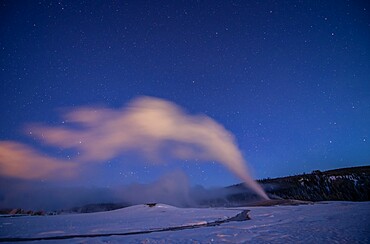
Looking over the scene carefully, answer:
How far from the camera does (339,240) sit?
612 centimetres

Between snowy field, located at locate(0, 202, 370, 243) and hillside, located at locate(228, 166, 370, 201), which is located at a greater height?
hillside, located at locate(228, 166, 370, 201)

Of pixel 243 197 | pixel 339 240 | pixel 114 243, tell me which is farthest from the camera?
pixel 243 197

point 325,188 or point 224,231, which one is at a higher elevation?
point 325,188

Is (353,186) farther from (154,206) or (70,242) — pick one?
(70,242)

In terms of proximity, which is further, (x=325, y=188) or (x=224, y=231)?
Answer: (x=325, y=188)

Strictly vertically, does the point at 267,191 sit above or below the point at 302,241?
above

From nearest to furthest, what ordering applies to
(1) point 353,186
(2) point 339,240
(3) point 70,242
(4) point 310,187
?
(2) point 339,240
(3) point 70,242
(1) point 353,186
(4) point 310,187

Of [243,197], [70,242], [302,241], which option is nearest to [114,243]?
[70,242]

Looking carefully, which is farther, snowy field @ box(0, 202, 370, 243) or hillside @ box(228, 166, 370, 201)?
hillside @ box(228, 166, 370, 201)

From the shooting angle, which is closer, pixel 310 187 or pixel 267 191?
pixel 310 187

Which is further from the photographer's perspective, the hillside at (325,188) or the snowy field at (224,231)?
the hillside at (325,188)

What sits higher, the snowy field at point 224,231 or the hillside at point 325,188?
the hillside at point 325,188

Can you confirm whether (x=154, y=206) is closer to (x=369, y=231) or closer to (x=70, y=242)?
(x=70, y=242)

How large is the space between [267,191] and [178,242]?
5176 cm
